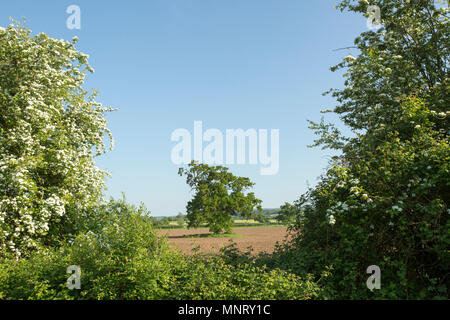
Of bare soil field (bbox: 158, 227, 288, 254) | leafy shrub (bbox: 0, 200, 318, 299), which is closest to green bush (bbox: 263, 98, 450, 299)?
leafy shrub (bbox: 0, 200, 318, 299)

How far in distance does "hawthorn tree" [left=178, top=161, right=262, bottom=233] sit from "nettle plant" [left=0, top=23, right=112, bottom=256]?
26972 millimetres

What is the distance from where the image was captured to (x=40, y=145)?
11.3 m

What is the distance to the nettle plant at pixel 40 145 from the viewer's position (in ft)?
32.7

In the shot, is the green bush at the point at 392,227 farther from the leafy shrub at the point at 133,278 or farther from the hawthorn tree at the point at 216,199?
the hawthorn tree at the point at 216,199

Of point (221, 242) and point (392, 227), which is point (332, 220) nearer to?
point (392, 227)

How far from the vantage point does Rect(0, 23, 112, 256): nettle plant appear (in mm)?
9961

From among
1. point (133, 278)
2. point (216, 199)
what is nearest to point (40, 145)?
point (133, 278)

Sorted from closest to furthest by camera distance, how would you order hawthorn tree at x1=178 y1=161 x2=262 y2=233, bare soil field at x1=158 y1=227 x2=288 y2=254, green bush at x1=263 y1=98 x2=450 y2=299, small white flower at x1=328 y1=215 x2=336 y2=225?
green bush at x1=263 y1=98 x2=450 y2=299 → small white flower at x1=328 y1=215 x2=336 y2=225 → bare soil field at x1=158 y1=227 x2=288 y2=254 → hawthorn tree at x1=178 y1=161 x2=262 y2=233

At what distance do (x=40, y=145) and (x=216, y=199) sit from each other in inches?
1160

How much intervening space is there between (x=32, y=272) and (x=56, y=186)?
5.29m

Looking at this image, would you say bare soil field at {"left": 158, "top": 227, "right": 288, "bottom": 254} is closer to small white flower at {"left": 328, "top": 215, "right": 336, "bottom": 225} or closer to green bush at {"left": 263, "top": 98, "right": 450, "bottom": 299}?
green bush at {"left": 263, "top": 98, "right": 450, "bottom": 299}

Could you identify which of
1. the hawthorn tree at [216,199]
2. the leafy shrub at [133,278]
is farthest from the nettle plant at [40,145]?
the hawthorn tree at [216,199]

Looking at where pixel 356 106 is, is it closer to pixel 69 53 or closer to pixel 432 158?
pixel 432 158
